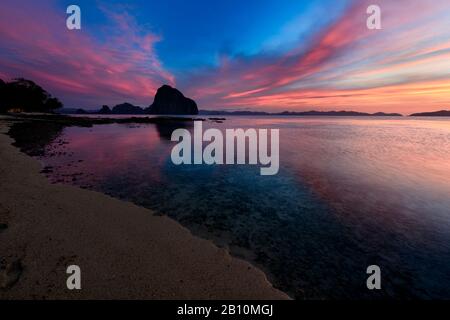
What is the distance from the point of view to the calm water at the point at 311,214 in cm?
571

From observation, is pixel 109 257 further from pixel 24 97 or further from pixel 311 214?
pixel 24 97

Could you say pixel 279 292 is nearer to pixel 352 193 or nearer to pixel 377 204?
pixel 377 204

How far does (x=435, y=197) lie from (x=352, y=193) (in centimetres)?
446

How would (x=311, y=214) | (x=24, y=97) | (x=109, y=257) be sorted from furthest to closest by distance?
(x=24, y=97)
(x=311, y=214)
(x=109, y=257)

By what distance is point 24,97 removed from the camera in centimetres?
9325

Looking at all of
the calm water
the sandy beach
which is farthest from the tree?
the sandy beach

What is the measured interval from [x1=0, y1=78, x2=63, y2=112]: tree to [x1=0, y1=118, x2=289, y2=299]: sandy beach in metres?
117

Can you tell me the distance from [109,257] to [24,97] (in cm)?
12773

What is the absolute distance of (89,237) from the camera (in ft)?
20.5

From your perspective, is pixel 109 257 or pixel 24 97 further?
pixel 24 97

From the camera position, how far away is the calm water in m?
5.71

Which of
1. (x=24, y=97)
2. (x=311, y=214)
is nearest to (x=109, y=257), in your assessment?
(x=311, y=214)

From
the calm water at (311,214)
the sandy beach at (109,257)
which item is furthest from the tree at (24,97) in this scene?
the sandy beach at (109,257)
